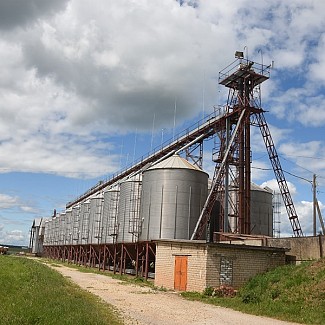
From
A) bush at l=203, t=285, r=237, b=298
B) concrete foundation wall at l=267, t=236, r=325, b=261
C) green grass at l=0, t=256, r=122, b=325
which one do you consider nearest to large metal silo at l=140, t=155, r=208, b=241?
concrete foundation wall at l=267, t=236, r=325, b=261

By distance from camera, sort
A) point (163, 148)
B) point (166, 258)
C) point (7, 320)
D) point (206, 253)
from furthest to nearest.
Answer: point (163, 148) < point (166, 258) < point (206, 253) < point (7, 320)

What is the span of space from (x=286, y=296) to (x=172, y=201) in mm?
16669

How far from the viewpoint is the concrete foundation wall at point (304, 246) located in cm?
2477

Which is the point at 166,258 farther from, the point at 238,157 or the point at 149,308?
the point at 238,157

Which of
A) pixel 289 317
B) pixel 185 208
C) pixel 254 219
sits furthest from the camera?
pixel 254 219

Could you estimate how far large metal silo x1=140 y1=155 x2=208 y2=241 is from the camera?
3466 cm

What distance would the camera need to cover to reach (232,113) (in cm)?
3906

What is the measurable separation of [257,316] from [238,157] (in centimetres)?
2282

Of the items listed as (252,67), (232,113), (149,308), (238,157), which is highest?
(252,67)

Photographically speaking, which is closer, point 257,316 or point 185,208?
point 257,316

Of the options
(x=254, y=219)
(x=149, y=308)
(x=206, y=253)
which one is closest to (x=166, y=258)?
(x=206, y=253)

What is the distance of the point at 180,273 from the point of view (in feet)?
86.9

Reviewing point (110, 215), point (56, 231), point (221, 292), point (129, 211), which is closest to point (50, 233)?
point (56, 231)

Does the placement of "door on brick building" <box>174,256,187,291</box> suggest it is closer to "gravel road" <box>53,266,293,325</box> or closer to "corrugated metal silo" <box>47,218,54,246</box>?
"gravel road" <box>53,266,293,325</box>
